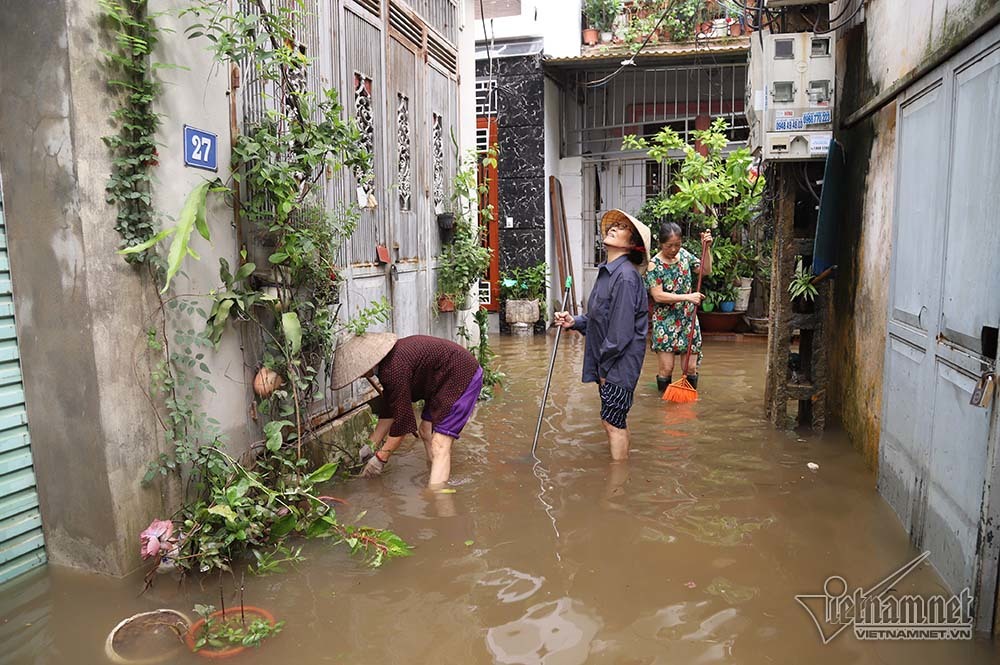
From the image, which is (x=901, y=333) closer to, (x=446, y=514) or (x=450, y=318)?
(x=446, y=514)

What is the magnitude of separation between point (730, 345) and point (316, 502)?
860cm

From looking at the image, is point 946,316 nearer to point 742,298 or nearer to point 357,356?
point 357,356

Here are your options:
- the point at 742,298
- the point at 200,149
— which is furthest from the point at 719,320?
the point at 200,149

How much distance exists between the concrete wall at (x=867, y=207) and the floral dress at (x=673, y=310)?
4.78ft

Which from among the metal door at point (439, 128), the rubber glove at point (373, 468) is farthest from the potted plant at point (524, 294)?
the rubber glove at point (373, 468)

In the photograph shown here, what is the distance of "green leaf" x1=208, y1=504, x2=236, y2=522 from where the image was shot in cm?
349

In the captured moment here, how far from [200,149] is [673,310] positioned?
5134 mm

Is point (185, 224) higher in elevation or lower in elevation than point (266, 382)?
higher

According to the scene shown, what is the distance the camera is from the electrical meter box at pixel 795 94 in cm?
581

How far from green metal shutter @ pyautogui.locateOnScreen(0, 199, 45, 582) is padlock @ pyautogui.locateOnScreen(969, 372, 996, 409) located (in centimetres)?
449

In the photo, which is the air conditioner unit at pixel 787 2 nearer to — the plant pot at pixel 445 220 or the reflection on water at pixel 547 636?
the plant pot at pixel 445 220

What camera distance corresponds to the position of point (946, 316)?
12.1 ft

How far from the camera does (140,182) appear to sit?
11.5 feet

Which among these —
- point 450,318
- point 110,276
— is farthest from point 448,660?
point 450,318
